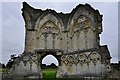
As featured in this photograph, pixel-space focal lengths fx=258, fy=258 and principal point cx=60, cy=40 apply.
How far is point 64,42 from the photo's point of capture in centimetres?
3338

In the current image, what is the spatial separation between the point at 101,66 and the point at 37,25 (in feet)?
32.7

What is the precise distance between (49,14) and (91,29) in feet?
19.7

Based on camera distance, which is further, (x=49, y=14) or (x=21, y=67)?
(x=49, y=14)

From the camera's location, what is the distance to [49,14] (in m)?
34.2

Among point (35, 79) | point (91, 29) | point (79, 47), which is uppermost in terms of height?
point (91, 29)

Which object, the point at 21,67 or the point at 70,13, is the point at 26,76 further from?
the point at 70,13

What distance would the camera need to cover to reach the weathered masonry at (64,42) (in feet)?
103

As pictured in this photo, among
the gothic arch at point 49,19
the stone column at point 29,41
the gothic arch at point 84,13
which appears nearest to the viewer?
the gothic arch at point 84,13

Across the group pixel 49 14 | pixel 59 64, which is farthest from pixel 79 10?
pixel 59 64

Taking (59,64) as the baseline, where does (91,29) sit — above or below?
above

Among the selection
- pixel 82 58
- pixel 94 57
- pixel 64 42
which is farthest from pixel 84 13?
pixel 94 57

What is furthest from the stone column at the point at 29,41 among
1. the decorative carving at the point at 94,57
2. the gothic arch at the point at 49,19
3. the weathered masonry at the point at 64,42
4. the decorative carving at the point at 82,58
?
the decorative carving at the point at 94,57

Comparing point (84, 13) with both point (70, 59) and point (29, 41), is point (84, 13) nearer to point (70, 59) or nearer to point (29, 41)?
point (70, 59)

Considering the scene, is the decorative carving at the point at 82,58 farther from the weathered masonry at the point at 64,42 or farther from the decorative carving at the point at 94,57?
the decorative carving at the point at 94,57
